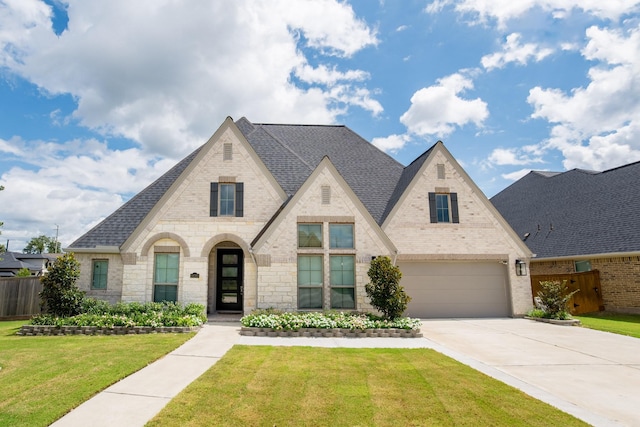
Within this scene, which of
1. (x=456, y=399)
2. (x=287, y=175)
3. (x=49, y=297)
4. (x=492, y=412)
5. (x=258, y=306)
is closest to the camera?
(x=492, y=412)

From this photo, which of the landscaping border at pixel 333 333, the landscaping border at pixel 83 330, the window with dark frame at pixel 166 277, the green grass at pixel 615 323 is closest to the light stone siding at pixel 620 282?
the green grass at pixel 615 323

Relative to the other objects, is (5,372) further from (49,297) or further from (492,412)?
(492,412)

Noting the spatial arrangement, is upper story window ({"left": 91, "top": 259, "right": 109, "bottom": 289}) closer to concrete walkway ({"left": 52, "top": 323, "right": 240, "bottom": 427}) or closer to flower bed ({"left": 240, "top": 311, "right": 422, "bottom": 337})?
flower bed ({"left": 240, "top": 311, "right": 422, "bottom": 337})

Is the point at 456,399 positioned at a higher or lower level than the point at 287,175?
lower

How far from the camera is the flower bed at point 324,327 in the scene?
1204cm

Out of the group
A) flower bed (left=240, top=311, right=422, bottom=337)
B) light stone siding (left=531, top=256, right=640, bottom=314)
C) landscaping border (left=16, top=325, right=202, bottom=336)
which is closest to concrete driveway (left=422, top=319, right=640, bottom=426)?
flower bed (left=240, top=311, right=422, bottom=337)

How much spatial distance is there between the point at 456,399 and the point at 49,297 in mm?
13711

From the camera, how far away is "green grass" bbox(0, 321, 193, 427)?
18.6 ft

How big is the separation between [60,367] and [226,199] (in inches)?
377

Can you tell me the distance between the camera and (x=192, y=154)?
19.0 meters

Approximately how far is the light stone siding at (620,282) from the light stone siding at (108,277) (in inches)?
941

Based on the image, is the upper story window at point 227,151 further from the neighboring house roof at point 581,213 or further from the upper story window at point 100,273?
the neighboring house roof at point 581,213

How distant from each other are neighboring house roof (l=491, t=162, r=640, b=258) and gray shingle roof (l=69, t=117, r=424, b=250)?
10.8 meters

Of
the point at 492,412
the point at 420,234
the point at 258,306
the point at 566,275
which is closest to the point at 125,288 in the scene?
the point at 258,306
